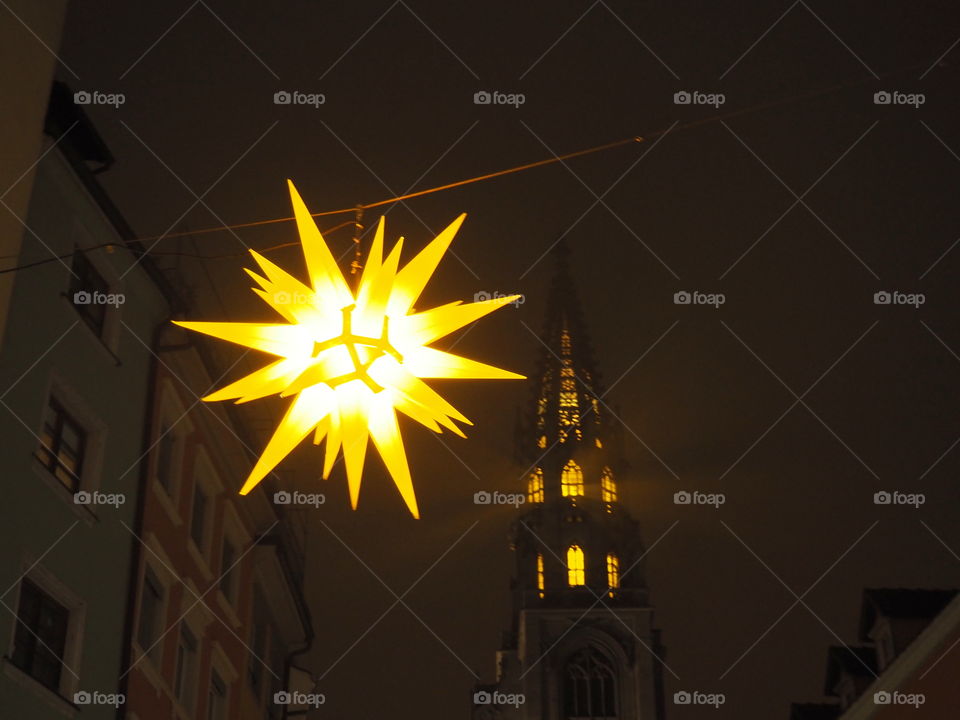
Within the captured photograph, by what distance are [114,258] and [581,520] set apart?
268 feet

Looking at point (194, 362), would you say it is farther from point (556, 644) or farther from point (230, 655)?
point (556, 644)

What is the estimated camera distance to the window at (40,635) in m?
14.3

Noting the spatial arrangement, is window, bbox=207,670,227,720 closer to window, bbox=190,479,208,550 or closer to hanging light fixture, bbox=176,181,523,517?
window, bbox=190,479,208,550

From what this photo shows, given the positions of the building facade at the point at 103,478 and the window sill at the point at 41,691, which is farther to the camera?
the building facade at the point at 103,478

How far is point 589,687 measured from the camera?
90.4m

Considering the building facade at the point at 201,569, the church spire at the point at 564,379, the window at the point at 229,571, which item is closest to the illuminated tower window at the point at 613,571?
the church spire at the point at 564,379

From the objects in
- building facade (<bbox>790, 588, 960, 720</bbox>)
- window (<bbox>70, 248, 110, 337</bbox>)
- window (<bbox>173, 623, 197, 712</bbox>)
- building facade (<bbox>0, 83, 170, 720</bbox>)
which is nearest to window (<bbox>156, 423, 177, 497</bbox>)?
building facade (<bbox>0, 83, 170, 720</bbox>)

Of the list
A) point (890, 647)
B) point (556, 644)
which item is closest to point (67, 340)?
point (890, 647)

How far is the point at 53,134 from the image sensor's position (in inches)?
614

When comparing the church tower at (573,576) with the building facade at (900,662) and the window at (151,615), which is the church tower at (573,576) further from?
the window at (151,615)

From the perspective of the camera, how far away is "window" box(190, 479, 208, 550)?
21688 millimetres

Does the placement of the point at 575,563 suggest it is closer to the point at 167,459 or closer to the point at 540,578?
the point at 540,578

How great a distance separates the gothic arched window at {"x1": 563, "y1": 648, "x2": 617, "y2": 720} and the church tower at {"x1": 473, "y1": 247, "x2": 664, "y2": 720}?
65mm

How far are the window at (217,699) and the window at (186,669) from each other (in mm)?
1529
